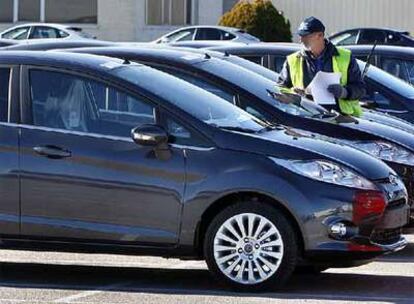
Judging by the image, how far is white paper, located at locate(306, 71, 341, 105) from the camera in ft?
32.3

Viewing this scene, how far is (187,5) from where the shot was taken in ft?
123

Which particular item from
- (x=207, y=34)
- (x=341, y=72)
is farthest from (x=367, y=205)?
(x=207, y=34)

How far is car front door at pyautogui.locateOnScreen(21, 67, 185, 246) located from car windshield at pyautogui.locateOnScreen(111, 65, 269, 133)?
0.59ft

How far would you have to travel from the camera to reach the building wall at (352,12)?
1444 inches

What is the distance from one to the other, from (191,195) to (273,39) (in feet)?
83.2

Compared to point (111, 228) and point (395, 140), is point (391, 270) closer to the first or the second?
point (395, 140)

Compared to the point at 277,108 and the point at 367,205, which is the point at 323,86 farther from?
the point at 367,205

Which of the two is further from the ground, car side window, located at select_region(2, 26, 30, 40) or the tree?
the tree

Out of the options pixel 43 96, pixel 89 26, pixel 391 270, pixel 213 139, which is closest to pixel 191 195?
pixel 213 139

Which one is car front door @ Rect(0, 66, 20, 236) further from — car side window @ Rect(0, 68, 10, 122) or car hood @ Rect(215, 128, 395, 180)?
car hood @ Rect(215, 128, 395, 180)

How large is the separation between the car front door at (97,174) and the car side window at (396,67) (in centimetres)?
550

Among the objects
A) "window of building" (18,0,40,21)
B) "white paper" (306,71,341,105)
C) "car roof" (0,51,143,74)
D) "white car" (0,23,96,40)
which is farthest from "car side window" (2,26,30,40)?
"car roof" (0,51,143,74)

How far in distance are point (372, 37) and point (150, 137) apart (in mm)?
24185

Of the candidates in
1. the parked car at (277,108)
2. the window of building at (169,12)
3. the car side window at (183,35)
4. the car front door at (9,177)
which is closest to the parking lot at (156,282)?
the car front door at (9,177)
